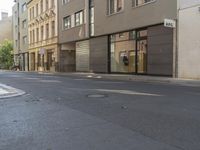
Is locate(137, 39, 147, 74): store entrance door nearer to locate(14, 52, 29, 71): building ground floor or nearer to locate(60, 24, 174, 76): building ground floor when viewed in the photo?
locate(60, 24, 174, 76): building ground floor

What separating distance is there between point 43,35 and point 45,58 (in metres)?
3.50

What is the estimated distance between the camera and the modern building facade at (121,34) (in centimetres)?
2494

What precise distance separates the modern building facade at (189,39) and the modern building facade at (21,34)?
43237 mm

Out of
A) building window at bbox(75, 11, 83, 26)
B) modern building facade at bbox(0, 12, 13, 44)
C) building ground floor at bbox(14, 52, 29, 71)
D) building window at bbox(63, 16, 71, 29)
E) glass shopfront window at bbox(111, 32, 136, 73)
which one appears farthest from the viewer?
modern building facade at bbox(0, 12, 13, 44)

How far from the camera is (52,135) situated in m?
6.65

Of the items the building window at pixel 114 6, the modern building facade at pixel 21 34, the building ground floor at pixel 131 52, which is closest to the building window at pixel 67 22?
the building ground floor at pixel 131 52

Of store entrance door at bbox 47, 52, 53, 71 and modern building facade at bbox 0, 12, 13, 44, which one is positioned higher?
modern building facade at bbox 0, 12, 13, 44

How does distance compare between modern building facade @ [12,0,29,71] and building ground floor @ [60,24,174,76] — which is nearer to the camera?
building ground floor @ [60,24,174,76]

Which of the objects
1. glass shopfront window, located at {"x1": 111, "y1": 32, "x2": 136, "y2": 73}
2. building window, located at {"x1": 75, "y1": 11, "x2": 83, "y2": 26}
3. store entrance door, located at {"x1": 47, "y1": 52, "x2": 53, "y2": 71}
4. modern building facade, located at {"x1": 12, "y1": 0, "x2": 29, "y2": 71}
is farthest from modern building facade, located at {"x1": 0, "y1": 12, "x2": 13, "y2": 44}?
glass shopfront window, located at {"x1": 111, "y1": 32, "x2": 136, "y2": 73}

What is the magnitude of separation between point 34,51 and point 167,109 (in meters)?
50.3

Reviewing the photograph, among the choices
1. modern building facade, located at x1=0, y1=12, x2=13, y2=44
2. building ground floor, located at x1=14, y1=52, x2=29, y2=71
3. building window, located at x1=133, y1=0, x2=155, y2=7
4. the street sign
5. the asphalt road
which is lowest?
the asphalt road

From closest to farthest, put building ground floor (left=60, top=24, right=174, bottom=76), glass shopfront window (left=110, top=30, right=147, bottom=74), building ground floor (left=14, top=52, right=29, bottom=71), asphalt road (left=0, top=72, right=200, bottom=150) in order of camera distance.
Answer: asphalt road (left=0, top=72, right=200, bottom=150) < building ground floor (left=60, top=24, right=174, bottom=76) < glass shopfront window (left=110, top=30, right=147, bottom=74) < building ground floor (left=14, top=52, right=29, bottom=71)

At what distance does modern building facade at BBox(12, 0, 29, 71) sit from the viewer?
6406cm

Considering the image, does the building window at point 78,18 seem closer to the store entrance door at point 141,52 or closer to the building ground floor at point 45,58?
the building ground floor at point 45,58
